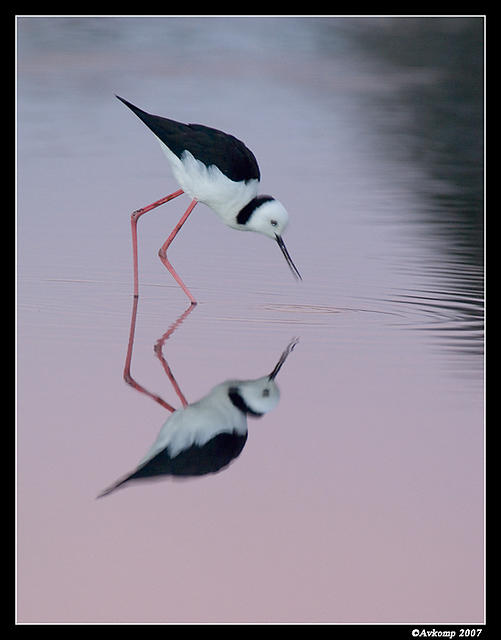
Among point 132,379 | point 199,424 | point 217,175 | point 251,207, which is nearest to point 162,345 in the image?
point 132,379

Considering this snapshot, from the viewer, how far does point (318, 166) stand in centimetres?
796

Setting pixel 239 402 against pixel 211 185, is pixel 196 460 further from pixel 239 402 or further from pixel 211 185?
pixel 211 185

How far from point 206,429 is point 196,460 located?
0.59 ft

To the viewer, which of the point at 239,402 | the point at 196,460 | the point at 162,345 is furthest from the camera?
the point at 162,345

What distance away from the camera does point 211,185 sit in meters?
5.47

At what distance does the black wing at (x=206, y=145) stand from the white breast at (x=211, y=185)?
3 cm

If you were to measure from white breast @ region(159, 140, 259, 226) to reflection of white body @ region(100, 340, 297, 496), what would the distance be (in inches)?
62.4

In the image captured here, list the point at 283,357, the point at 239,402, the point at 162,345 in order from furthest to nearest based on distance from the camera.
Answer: the point at 162,345 < the point at 283,357 < the point at 239,402

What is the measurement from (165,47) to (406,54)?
2137 mm

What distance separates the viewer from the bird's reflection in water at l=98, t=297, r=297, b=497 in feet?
11.3

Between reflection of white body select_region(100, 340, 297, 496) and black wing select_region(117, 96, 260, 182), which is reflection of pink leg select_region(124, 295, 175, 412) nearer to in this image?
reflection of white body select_region(100, 340, 297, 496)

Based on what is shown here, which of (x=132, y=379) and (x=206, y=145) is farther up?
(x=206, y=145)

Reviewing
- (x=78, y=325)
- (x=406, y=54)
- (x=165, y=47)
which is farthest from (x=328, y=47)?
(x=78, y=325)

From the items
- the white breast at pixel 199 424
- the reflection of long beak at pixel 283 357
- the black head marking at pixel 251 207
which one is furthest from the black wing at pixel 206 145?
the white breast at pixel 199 424
